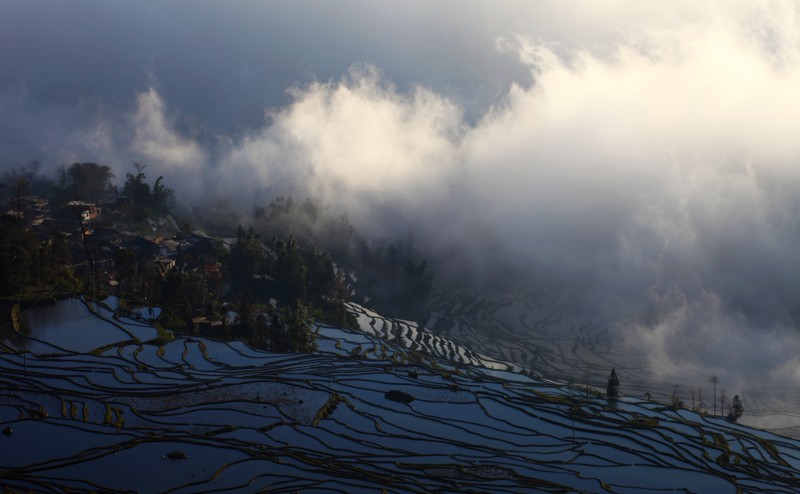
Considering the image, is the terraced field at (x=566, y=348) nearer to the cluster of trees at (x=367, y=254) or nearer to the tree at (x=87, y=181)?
the cluster of trees at (x=367, y=254)

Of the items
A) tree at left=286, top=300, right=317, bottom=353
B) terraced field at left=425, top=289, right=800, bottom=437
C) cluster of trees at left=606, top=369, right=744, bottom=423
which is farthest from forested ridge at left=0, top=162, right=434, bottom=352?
cluster of trees at left=606, top=369, right=744, bottom=423

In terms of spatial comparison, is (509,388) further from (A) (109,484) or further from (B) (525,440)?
(A) (109,484)

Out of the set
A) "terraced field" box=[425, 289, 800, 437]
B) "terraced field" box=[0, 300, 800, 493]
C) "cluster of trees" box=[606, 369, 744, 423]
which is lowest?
"terraced field" box=[0, 300, 800, 493]

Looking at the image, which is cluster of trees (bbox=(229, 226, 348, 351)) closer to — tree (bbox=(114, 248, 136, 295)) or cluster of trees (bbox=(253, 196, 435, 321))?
→ cluster of trees (bbox=(253, 196, 435, 321))

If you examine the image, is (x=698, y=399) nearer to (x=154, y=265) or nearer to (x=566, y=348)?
(x=566, y=348)

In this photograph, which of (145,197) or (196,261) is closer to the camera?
(196,261)

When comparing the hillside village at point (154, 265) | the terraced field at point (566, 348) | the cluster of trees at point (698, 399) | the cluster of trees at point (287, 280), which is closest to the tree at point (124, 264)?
the hillside village at point (154, 265)

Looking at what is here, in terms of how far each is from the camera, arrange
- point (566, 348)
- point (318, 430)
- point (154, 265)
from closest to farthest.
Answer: point (318, 430)
point (154, 265)
point (566, 348)

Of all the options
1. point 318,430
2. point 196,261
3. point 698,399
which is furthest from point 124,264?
point 698,399
